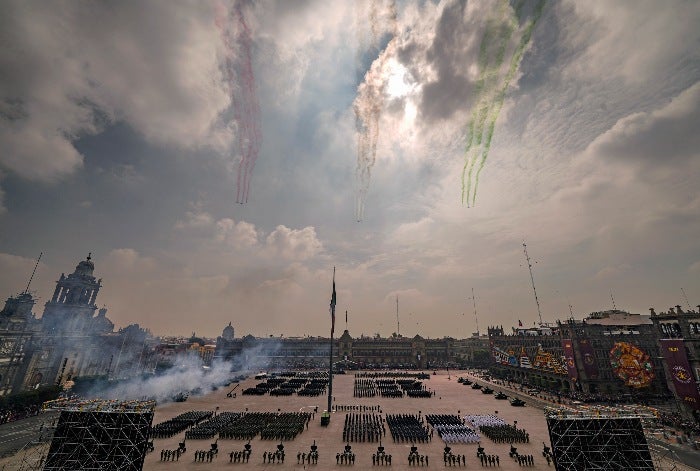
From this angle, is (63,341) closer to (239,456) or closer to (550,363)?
(239,456)

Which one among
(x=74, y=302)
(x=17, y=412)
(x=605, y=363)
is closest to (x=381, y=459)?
(x=17, y=412)

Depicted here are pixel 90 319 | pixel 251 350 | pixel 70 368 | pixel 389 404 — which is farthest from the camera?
pixel 251 350

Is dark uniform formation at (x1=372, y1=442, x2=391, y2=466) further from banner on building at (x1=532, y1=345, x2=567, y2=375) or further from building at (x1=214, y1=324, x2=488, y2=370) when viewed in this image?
building at (x1=214, y1=324, x2=488, y2=370)

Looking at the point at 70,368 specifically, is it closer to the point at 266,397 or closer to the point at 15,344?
the point at 15,344

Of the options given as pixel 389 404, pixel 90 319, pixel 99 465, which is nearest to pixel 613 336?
pixel 389 404

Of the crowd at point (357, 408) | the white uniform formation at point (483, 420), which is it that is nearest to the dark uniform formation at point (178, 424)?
the crowd at point (357, 408)

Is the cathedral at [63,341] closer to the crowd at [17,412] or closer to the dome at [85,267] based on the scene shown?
the dome at [85,267]

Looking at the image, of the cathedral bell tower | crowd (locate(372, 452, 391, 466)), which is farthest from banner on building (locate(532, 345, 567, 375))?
the cathedral bell tower
